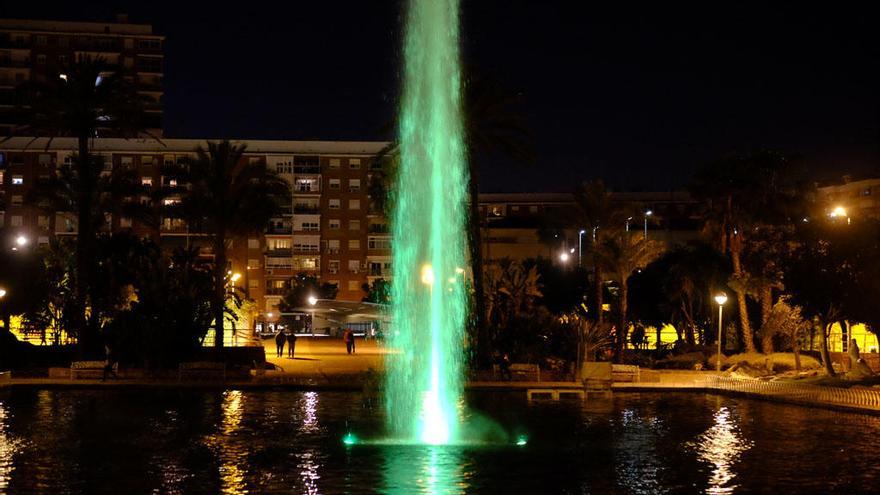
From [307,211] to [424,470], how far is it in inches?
3857

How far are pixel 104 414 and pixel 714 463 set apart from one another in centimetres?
1585

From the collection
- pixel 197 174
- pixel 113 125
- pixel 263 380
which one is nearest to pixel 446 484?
pixel 263 380

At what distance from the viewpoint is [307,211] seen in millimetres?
115375

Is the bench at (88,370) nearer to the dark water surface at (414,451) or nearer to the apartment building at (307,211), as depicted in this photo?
the dark water surface at (414,451)

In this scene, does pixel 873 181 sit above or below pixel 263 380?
above

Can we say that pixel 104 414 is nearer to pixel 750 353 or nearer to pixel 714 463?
pixel 714 463

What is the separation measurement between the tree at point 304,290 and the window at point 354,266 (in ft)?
14.4

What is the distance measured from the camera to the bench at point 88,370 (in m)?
37.1

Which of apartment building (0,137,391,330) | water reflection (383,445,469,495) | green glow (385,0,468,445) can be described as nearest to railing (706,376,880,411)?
green glow (385,0,468,445)

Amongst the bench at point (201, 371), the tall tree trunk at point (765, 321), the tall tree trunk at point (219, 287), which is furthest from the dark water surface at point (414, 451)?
the tall tree trunk at point (765, 321)

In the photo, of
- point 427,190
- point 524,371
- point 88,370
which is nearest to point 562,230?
point 524,371

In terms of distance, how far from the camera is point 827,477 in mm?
18531

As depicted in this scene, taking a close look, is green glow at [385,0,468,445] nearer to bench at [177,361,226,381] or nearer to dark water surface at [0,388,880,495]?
dark water surface at [0,388,880,495]

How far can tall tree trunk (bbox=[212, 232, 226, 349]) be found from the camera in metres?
46.8
